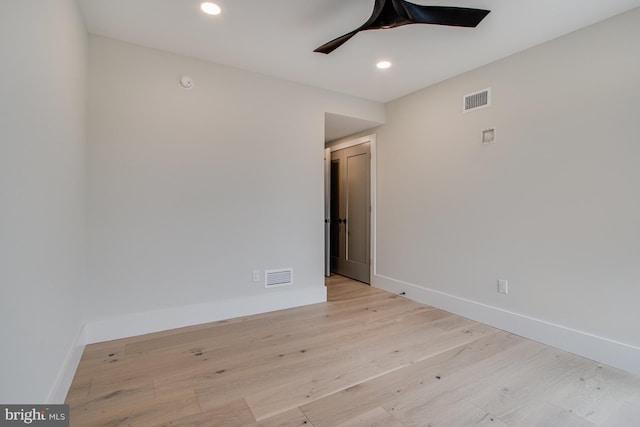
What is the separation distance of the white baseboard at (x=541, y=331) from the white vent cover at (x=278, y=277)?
161cm

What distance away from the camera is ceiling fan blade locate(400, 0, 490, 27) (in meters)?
1.89

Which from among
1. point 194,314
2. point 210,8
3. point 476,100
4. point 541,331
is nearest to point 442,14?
point 476,100

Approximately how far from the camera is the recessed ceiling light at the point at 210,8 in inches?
86.9

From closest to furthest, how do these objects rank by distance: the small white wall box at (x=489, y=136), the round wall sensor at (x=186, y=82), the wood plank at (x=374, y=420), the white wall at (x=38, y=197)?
the white wall at (x=38, y=197)
the wood plank at (x=374, y=420)
the round wall sensor at (x=186, y=82)
the small white wall box at (x=489, y=136)

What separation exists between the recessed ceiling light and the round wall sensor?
83 cm

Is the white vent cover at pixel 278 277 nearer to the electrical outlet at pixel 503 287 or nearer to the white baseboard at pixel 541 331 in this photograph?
the white baseboard at pixel 541 331

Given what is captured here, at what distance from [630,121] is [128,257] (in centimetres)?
424

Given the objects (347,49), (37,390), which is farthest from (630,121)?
(37,390)

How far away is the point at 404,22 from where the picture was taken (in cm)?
198

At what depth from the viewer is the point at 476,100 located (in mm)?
3240

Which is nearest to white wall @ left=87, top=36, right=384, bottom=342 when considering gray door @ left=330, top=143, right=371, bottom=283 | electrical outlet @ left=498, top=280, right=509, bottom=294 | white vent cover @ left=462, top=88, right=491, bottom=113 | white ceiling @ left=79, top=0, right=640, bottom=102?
white ceiling @ left=79, top=0, right=640, bottom=102

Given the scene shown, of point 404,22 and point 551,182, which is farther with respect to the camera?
point 551,182

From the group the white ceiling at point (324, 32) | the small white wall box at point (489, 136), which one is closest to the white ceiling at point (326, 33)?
the white ceiling at point (324, 32)

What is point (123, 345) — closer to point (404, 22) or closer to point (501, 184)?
point (404, 22)
